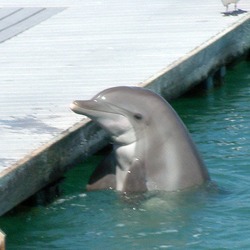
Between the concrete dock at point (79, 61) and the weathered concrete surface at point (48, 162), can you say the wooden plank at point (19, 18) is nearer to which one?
the concrete dock at point (79, 61)

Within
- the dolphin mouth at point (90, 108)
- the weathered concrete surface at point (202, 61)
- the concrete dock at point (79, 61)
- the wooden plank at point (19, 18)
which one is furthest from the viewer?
the wooden plank at point (19, 18)

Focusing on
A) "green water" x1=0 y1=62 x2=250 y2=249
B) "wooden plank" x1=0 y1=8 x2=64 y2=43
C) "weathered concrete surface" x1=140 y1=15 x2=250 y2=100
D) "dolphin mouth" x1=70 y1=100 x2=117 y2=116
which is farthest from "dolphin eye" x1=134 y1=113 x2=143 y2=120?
"wooden plank" x1=0 y1=8 x2=64 y2=43

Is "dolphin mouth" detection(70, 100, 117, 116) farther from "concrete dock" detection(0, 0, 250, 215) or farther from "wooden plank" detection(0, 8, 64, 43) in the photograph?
"wooden plank" detection(0, 8, 64, 43)

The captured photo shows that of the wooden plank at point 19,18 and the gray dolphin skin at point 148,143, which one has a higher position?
the wooden plank at point 19,18

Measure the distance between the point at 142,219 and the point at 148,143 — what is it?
0.58 m

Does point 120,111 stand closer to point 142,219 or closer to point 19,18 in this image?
point 142,219

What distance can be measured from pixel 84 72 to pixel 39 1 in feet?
Answer: 12.7

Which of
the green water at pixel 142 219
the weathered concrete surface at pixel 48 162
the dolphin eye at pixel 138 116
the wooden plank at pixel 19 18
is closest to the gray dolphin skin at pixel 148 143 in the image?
the dolphin eye at pixel 138 116

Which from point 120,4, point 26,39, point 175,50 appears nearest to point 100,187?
point 175,50

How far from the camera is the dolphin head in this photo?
937cm

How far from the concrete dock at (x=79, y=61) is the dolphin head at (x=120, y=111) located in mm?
404

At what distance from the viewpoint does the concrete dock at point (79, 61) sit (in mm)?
9562

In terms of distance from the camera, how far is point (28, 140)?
9.65 m

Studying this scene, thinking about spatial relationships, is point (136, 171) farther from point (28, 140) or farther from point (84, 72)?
point (84, 72)
